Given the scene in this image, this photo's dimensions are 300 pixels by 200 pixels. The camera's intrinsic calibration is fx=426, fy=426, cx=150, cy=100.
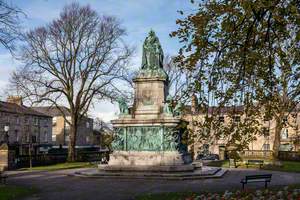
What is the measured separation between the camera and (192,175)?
22266 millimetres

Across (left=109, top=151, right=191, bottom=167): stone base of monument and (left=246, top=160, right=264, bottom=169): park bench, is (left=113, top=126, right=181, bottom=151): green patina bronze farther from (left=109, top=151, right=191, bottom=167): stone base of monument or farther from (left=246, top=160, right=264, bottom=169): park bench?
(left=246, top=160, right=264, bottom=169): park bench

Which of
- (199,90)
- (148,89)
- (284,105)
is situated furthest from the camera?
(148,89)

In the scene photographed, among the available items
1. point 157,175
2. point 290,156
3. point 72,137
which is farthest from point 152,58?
point 290,156

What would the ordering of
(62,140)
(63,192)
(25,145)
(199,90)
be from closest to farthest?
(199,90), (63,192), (25,145), (62,140)

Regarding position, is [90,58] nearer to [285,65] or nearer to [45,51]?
[45,51]

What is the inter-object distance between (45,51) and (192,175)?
72.0ft

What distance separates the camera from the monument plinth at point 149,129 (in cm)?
2416

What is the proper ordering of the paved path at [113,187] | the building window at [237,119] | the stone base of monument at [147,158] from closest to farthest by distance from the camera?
the building window at [237,119], the paved path at [113,187], the stone base of monument at [147,158]

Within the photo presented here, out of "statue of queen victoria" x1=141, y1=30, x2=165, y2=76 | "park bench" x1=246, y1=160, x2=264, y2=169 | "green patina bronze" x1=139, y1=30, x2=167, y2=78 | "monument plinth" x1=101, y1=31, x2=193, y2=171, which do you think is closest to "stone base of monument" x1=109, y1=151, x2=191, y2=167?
"monument plinth" x1=101, y1=31, x2=193, y2=171

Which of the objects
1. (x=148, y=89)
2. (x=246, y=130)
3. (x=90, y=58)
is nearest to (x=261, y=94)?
(x=246, y=130)

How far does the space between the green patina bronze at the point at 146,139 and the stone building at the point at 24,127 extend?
38259 millimetres

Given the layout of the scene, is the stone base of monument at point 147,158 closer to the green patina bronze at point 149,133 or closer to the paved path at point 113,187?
the green patina bronze at point 149,133

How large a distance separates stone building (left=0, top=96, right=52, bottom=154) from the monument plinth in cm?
3780

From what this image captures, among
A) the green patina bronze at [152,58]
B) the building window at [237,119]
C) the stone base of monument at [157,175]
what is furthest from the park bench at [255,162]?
the building window at [237,119]
